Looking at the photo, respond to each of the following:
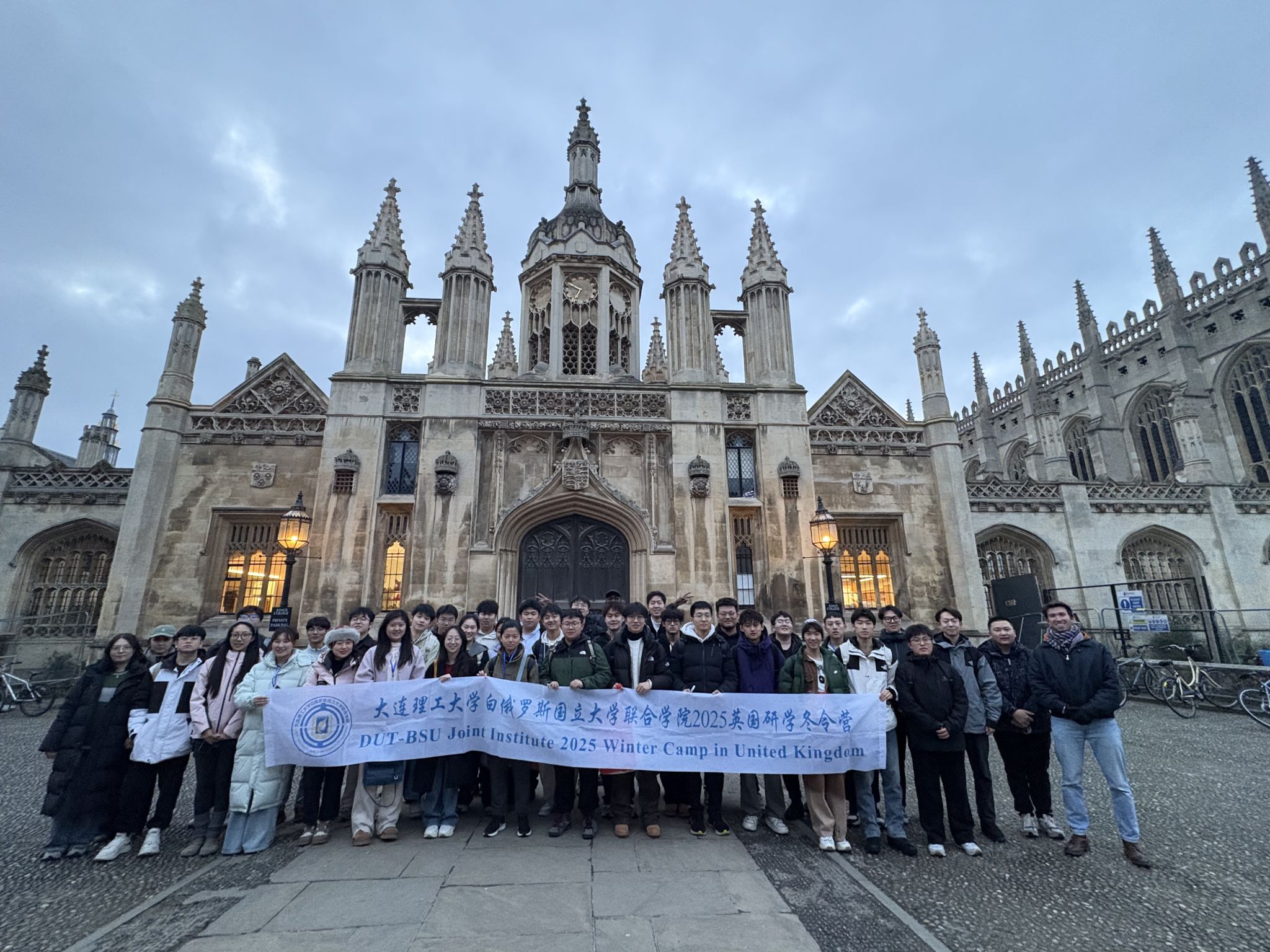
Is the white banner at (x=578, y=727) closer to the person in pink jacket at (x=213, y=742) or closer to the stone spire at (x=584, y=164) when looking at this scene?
the person in pink jacket at (x=213, y=742)

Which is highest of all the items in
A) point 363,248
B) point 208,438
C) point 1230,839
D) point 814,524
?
point 363,248

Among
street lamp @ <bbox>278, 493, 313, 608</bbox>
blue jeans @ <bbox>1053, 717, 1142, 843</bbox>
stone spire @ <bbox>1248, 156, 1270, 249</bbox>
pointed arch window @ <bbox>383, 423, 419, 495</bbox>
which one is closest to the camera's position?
blue jeans @ <bbox>1053, 717, 1142, 843</bbox>

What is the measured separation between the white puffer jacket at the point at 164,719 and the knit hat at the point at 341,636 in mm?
1182

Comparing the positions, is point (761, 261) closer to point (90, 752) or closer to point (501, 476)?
point (501, 476)

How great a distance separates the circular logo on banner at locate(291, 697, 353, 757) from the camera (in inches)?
211

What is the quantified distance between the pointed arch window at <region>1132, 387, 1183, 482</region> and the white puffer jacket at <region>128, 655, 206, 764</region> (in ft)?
148

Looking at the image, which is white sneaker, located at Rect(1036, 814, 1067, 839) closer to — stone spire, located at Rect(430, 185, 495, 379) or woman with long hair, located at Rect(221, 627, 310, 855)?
woman with long hair, located at Rect(221, 627, 310, 855)

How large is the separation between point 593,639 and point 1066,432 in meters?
46.4

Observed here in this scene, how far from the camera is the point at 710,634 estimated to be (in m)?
6.12

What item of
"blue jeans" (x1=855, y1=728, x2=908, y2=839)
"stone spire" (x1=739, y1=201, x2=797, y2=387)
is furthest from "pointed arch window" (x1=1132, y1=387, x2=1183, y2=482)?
"blue jeans" (x1=855, y1=728, x2=908, y2=839)

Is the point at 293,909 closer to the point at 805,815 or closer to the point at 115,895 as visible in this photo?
the point at 115,895

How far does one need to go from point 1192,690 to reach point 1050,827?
10.1 meters

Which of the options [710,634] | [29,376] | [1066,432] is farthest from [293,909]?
[1066,432]

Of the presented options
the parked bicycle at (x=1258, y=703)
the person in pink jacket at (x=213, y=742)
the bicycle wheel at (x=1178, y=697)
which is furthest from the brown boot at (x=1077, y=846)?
the bicycle wheel at (x=1178, y=697)
